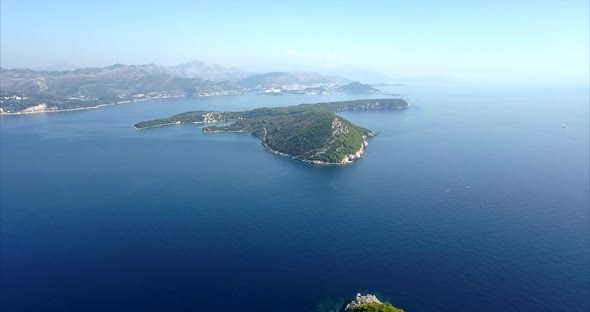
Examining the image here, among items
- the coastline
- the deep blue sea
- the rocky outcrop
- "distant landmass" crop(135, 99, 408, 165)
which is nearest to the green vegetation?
the rocky outcrop

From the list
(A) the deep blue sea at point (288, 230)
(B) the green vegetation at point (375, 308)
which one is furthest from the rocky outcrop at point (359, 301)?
(A) the deep blue sea at point (288, 230)

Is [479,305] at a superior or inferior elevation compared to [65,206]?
inferior

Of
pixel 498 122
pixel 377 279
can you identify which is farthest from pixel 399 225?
pixel 498 122

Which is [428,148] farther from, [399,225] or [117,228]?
[117,228]

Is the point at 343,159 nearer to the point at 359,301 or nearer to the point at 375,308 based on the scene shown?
the point at 359,301

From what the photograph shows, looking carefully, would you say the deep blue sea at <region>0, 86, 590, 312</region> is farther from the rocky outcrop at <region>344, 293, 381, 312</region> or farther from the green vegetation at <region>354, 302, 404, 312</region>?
the green vegetation at <region>354, 302, 404, 312</region>

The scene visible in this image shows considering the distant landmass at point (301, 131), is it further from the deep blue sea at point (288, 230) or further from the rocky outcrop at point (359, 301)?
the rocky outcrop at point (359, 301)

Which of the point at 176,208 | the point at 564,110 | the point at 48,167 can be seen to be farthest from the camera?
the point at 564,110
